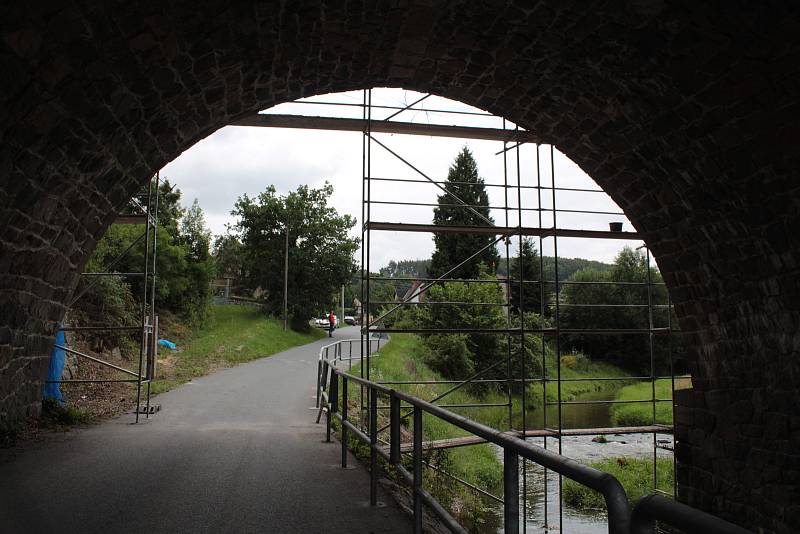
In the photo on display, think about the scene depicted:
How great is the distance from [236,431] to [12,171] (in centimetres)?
442

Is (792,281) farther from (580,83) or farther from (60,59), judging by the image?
(60,59)

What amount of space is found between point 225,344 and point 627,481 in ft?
46.4

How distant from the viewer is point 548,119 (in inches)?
257

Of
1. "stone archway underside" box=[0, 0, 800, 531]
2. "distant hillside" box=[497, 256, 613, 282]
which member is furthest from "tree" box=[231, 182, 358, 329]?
"stone archway underside" box=[0, 0, 800, 531]

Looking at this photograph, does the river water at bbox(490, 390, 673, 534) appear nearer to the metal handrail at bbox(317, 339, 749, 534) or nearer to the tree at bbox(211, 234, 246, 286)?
the metal handrail at bbox(317, 339, 749, 534)

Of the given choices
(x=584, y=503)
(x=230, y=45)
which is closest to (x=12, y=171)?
(x=230, y=45)

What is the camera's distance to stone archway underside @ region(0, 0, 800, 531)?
13.9 ft

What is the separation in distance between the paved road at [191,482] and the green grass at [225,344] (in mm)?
5063

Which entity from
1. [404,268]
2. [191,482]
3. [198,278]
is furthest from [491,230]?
[404,268]

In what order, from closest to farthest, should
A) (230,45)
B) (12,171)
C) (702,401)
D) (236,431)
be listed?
1. (12,171)
2. (230,45)
3. (702,401)
4. (236,431)

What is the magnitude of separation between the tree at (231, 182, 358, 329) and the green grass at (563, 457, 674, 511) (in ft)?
71.5

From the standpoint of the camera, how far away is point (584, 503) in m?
11.4

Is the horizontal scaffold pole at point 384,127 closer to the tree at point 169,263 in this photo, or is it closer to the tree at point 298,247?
the tree at point 169,263

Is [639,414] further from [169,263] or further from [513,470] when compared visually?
[513,470]
